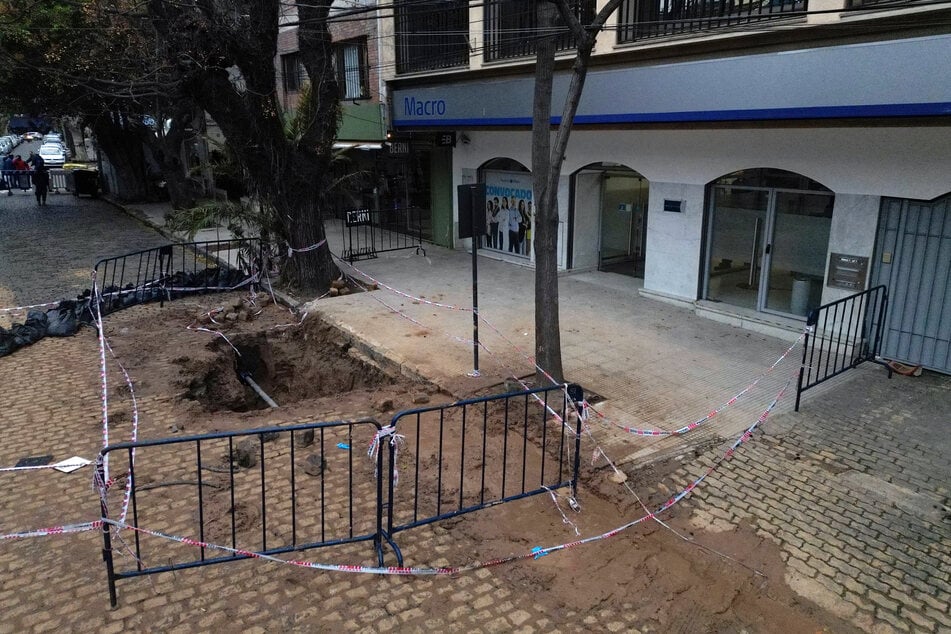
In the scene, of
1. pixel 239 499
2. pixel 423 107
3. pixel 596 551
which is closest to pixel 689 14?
pixel 423 107

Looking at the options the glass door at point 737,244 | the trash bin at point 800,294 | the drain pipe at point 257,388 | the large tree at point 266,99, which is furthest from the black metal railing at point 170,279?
the trash bin at point 800,294

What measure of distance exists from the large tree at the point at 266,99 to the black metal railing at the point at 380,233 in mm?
2087

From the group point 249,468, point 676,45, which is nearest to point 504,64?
point 676,45

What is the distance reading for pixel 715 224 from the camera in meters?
11.1

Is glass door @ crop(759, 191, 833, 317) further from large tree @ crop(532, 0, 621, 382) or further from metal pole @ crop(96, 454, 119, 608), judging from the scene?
metal pole @ crop(96, 454, 119, 608)

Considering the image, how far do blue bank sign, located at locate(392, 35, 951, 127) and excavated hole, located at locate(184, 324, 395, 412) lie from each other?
561 cm

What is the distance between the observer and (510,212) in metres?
15.5

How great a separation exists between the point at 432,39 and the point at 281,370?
959 cm

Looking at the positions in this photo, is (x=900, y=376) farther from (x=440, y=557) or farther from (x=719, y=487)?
(x=440, y=557)

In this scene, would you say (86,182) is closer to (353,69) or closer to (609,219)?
(353,69)

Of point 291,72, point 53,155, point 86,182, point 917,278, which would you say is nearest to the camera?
point 917,278

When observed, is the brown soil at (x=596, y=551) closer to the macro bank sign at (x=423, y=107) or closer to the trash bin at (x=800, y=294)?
the trash bin at (x=800, y=294)

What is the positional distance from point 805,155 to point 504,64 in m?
6.40

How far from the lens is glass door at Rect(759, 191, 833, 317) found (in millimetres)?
9719
